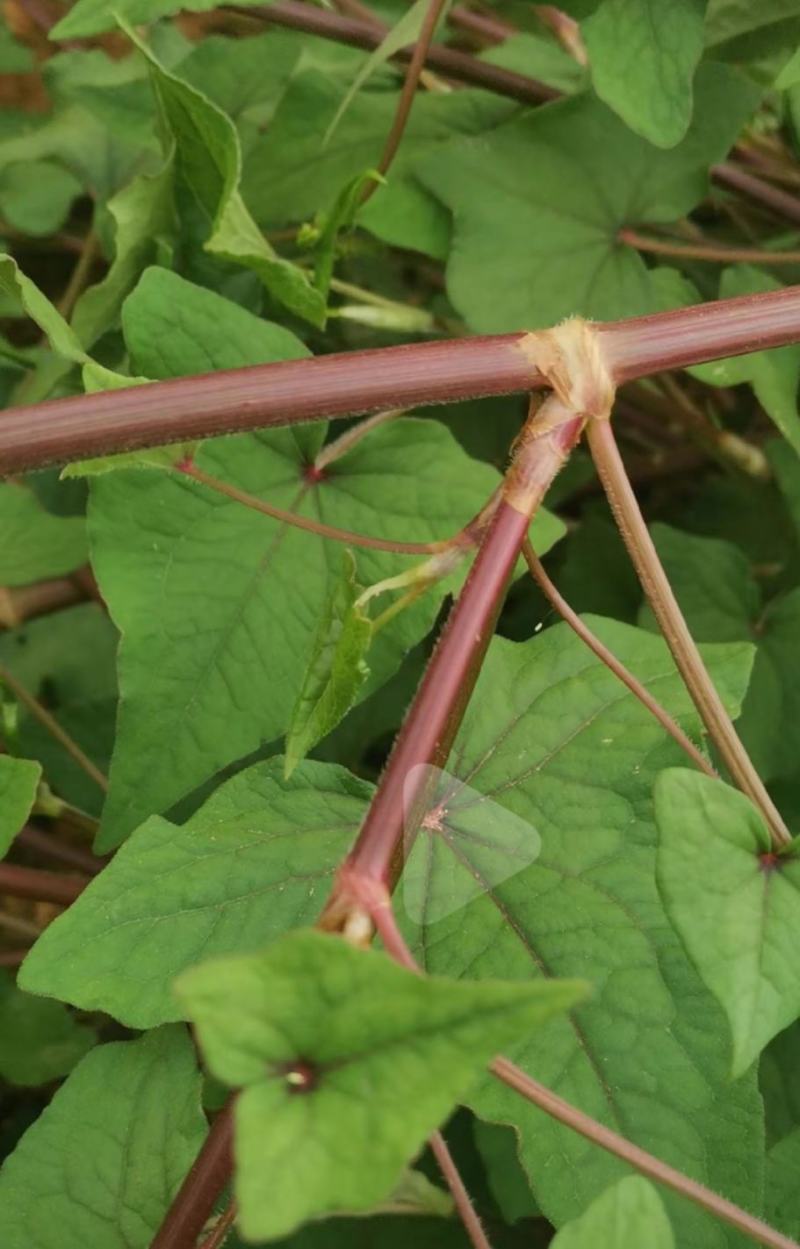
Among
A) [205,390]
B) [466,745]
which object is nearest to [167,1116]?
[466,745]

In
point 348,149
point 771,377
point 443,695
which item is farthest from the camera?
point 348,149

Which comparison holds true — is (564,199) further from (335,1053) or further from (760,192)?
(335,1053)

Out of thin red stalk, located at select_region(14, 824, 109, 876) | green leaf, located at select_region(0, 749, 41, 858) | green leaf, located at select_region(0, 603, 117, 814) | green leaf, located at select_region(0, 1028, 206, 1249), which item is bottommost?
green leaf, located at select_region(0, 603, 117, 814)

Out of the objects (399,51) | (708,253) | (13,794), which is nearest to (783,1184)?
(13,794)

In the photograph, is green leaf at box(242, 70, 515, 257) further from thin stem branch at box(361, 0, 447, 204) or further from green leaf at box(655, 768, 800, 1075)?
green leaf at box(655, 768, 800, 1075)

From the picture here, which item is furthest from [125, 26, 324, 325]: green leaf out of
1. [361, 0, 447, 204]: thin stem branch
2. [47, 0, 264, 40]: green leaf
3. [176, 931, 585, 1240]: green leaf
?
[176, 931, 585, 1240]: green leaf

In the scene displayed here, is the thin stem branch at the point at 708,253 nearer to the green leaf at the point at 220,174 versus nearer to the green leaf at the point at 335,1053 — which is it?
the green leaf at the point at 220,174

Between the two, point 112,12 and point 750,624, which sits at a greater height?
point 112,12
